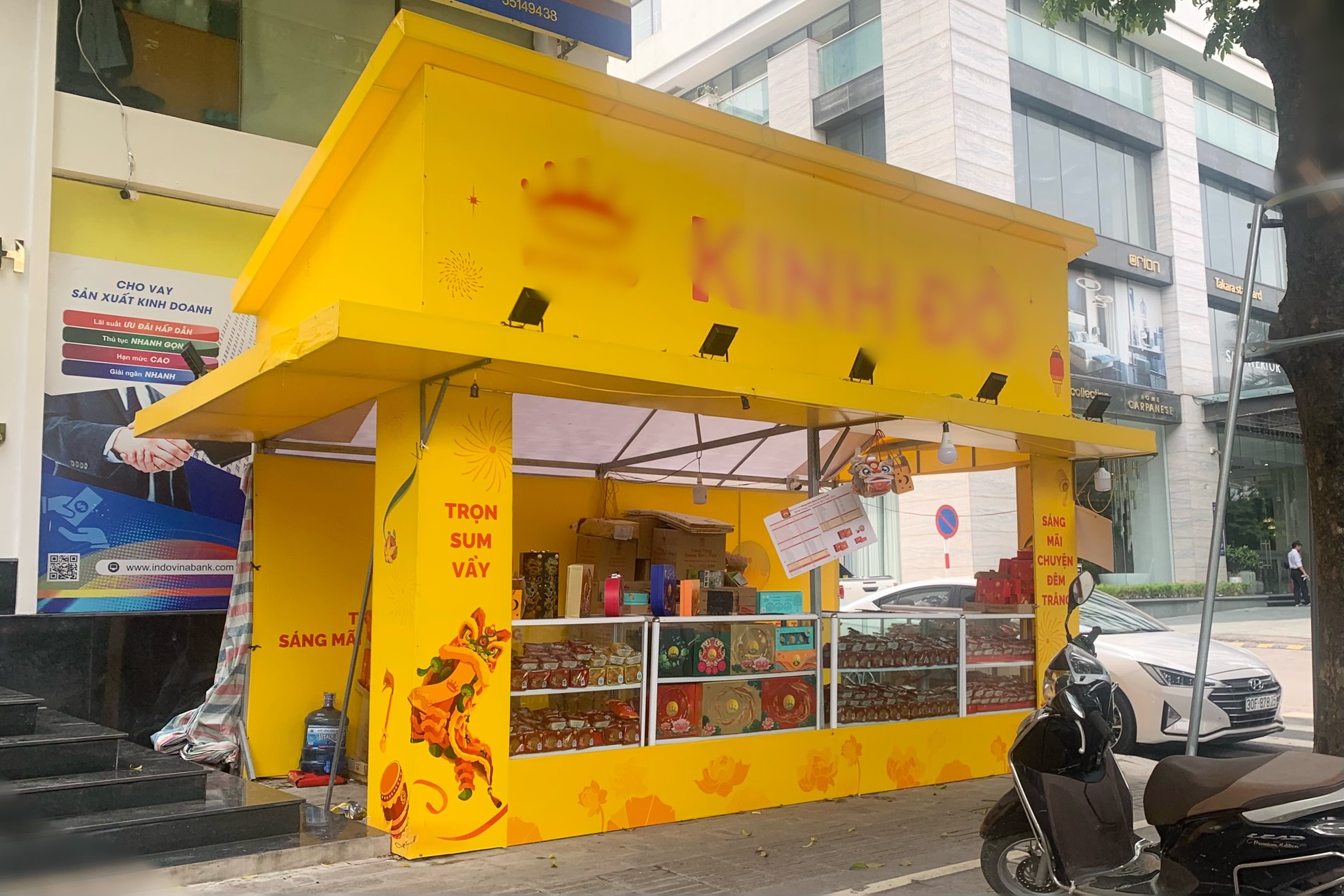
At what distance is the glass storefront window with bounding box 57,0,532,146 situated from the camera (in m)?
8.84

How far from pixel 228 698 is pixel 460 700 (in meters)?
2.98

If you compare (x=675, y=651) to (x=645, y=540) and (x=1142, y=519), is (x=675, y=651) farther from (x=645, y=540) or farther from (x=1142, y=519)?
(x=1142, y=519)

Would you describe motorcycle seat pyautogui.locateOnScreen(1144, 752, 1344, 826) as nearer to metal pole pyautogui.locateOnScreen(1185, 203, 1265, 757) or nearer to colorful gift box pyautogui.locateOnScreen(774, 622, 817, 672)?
metal pole pyautogui.locateOnScreen(1185, 203, 1265, 757)

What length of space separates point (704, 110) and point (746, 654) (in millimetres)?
3765

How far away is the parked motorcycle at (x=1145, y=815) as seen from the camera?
157 inches

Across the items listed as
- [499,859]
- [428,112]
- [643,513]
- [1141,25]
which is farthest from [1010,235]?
[499,859]

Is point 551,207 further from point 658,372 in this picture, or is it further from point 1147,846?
point 1147,846

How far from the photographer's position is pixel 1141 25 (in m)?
9.31

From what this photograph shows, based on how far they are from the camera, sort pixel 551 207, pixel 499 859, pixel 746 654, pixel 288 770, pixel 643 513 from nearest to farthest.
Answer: pixel 499 859 < pixel 551 207 < pixel 746 654 < pixel 288 770 < pixel 643 513

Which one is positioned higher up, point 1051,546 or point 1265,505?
point 1265,505

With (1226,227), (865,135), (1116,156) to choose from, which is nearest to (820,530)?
(865,135)

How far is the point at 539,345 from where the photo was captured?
5781 millimetres

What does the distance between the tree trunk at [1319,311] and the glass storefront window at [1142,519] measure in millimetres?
19357

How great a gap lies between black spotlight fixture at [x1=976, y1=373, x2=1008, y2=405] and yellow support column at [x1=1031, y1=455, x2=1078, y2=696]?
0.99 m
